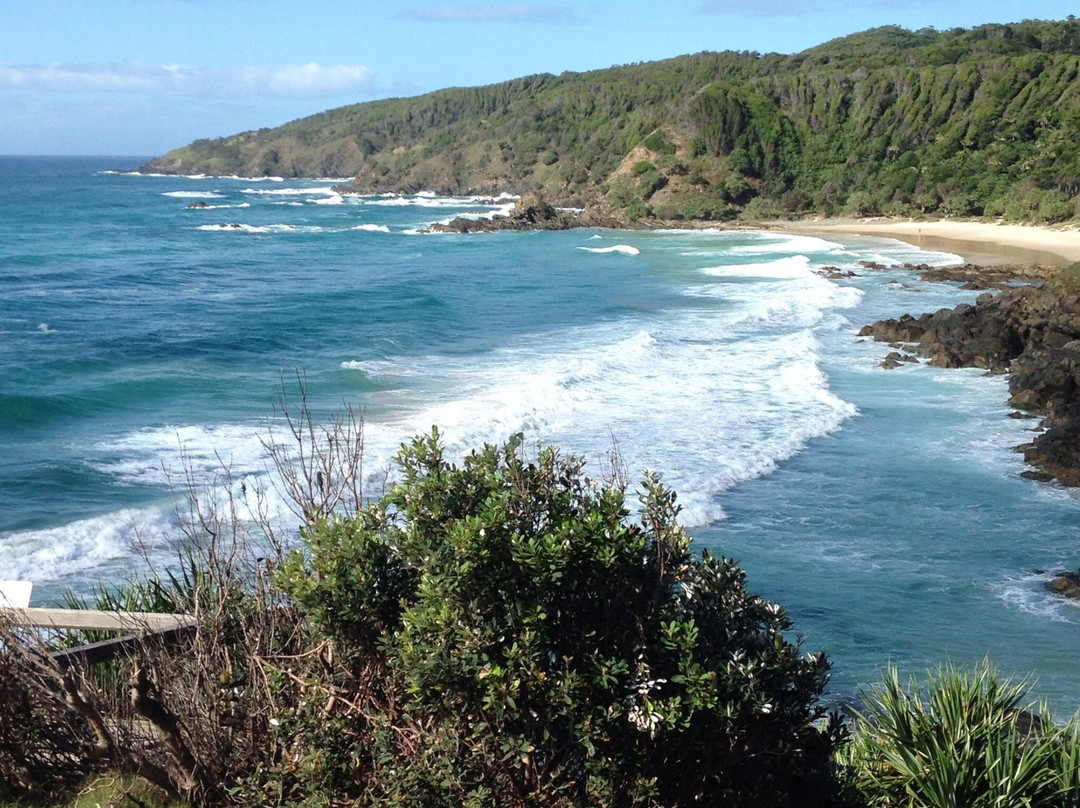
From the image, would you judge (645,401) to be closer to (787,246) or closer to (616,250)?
(616,250)

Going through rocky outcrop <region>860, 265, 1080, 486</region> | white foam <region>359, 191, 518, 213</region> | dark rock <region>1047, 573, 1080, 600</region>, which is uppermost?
white foam <region>359, 191, 518, 213</region>

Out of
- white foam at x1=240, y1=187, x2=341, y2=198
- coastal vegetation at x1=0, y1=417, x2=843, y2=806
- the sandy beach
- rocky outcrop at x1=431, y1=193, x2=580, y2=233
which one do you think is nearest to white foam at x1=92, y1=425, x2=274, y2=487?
coastal vegetation at x1=0, y1=417, x2=843, y2=806

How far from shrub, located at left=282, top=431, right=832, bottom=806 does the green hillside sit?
57.7 m

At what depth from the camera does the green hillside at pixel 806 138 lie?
→ 68125 mm

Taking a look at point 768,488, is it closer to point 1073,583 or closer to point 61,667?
point 1073,583

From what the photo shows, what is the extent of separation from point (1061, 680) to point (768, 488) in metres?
5.91

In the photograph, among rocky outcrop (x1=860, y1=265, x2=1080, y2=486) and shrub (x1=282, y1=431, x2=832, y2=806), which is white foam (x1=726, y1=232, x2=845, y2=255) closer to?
rocky outcrop (x1=860, y1=265, x2=1080, y2=486)

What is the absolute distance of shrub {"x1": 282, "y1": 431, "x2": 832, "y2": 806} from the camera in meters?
3.50

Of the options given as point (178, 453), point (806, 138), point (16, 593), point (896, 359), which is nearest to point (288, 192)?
point (806, 138)

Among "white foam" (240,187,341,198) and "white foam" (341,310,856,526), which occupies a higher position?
"white foam" (240,187,341,198)

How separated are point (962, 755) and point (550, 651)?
240cm

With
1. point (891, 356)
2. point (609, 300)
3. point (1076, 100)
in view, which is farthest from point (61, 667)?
point (1076, 100)

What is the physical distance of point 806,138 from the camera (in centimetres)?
8431

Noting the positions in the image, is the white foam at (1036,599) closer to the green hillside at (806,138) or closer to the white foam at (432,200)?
the green hillside at (806,138)
